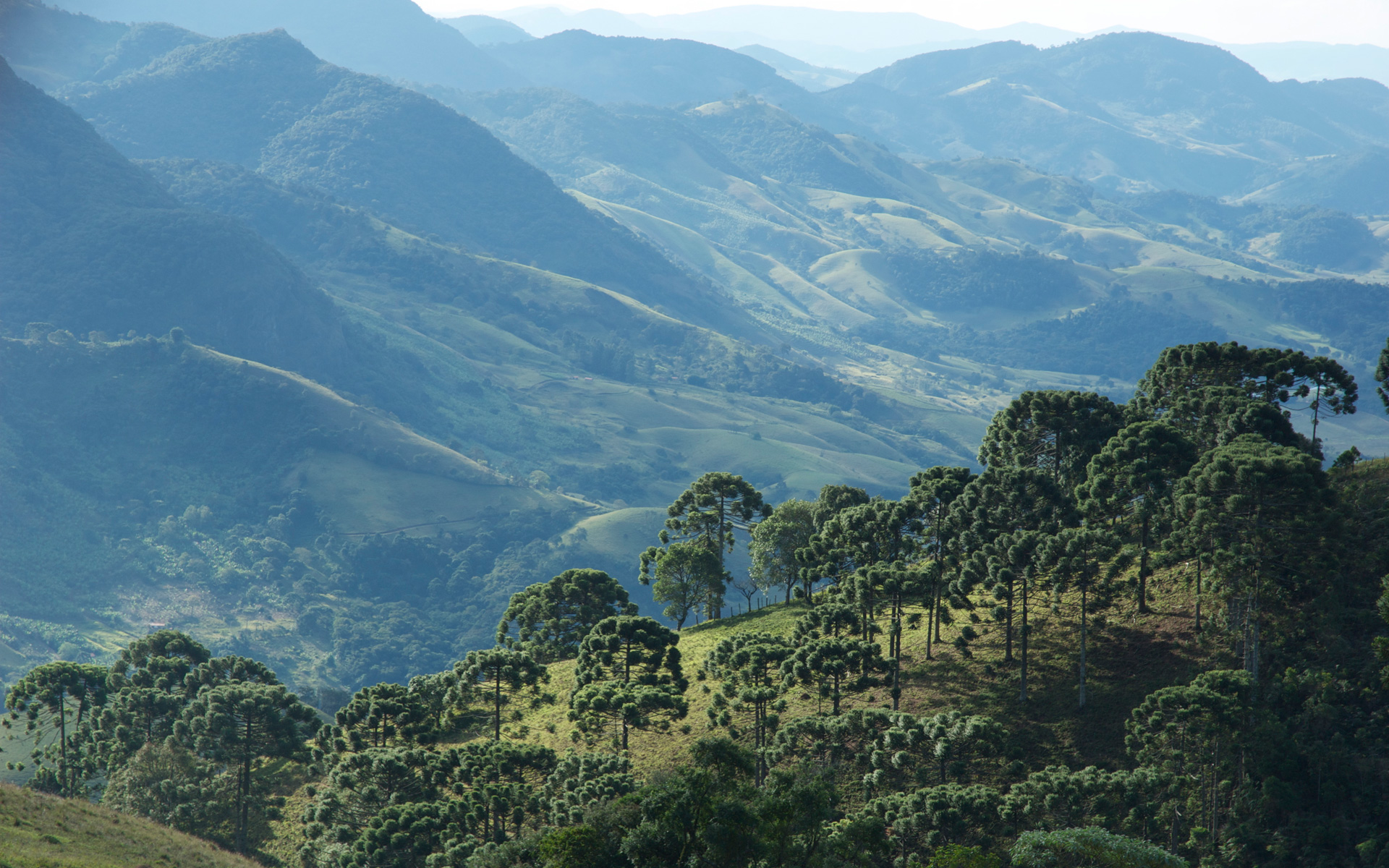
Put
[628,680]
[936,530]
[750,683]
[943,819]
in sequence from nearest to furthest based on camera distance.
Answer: [943,819] → [750,683] → [628,680] → [936,530]

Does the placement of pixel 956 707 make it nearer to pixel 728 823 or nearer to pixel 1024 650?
pixel 1024 650

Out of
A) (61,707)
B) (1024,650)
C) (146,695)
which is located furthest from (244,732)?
(1024,650)

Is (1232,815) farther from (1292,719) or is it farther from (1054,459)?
(1054,459)

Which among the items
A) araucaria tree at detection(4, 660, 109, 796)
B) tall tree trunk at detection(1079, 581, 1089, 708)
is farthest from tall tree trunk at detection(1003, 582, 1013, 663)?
araucaria tree at detection(4, 660, 109, 796)

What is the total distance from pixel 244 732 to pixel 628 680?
1448 inches

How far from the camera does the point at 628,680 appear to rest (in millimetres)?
99250

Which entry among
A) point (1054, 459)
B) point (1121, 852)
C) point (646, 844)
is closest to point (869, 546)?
point (1054, 459)

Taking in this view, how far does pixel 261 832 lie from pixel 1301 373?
106m

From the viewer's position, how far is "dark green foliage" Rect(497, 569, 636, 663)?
5192 inches

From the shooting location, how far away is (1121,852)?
191 ft

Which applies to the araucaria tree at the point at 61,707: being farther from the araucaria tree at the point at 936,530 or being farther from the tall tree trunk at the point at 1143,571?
the tall tree trunk at the point at 1143,571

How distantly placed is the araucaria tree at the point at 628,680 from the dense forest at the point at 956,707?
41 cm

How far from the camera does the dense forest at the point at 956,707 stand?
68125mm

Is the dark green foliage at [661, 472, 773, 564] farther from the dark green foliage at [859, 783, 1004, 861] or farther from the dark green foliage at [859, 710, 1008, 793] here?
the dark green foliage at [859, 783, 1004, 861]
